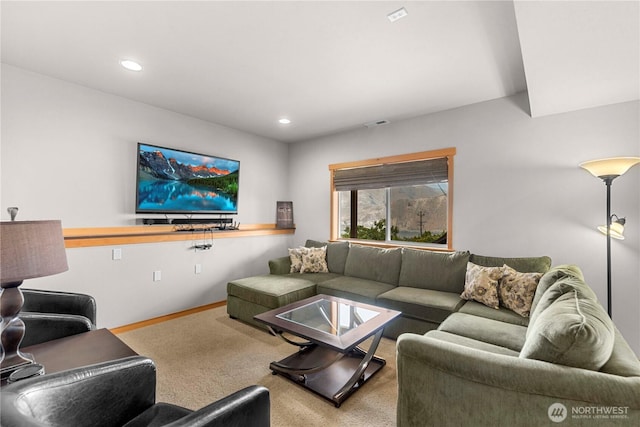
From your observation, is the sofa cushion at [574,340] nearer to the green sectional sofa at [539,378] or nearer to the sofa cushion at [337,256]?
the green sectional sofa at [539,378]

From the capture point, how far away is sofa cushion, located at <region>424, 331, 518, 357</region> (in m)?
1.75

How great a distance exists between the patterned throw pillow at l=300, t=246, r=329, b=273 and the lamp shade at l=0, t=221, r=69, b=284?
283cm

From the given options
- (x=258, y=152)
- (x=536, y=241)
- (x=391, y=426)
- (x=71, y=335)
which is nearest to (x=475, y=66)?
(x=536, y=241)

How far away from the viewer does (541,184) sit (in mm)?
2889

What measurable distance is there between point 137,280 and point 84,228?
76 centimetres

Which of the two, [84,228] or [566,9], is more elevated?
[566,9]

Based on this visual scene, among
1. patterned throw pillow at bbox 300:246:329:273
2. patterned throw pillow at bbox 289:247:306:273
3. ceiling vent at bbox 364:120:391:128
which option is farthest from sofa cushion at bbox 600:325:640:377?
ceiling vent at bbox 364:120:391:128

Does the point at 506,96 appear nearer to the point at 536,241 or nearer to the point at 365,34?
the point at 536,241

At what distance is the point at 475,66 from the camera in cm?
243

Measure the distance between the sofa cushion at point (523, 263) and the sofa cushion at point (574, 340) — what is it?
A: 1532mm

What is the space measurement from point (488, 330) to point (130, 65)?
3.61 meters

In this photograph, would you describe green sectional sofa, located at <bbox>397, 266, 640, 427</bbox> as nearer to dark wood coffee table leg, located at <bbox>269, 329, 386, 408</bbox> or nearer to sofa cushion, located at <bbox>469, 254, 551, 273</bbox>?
dark wood coffee table leg, located at <bbox>269, 329, 386, 408</bbox>

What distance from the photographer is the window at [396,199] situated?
11.7ft

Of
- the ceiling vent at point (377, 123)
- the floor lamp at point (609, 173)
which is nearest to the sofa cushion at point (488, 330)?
the floor lamp at point (609, 173)
